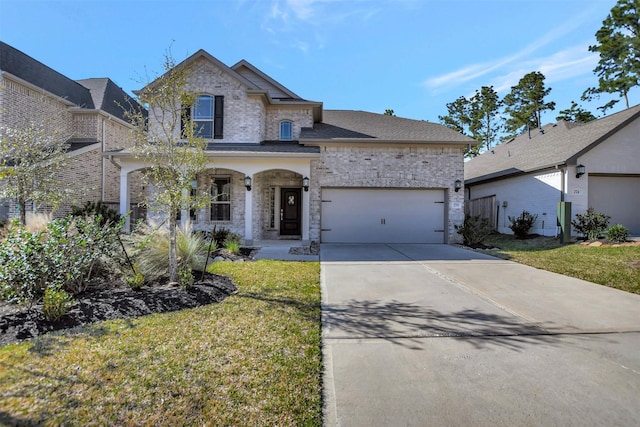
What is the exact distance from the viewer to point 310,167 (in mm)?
12383

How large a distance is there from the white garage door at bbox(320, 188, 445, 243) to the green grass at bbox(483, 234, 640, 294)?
2.90 m

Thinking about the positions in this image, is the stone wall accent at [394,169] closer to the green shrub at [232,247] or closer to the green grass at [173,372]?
the green shrub at [232,247]

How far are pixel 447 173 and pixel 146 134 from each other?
1074 cm

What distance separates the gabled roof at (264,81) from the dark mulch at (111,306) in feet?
35.9

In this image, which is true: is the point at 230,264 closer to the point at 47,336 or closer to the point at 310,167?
the point at 47,336

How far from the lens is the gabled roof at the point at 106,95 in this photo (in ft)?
51.9

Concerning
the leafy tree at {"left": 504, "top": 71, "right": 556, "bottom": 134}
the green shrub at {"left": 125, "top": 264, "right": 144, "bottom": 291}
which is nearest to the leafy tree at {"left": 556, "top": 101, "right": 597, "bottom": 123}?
the leafy tree at {"left": 504, "top": 71, "right": 556, "bottom": 134}

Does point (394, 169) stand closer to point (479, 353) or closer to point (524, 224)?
point (524, 224)

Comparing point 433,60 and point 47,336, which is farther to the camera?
point 433,60

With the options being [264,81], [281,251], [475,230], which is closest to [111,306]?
[281,251]

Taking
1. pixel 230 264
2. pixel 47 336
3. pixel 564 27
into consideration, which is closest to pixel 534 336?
pixel 47 336

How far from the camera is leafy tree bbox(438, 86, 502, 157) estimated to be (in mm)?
34531

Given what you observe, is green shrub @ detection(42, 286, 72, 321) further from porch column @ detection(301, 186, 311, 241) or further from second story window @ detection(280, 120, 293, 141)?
second story window @ detection(280, 120, 293, 141)

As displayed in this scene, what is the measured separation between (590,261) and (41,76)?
20921 mm
